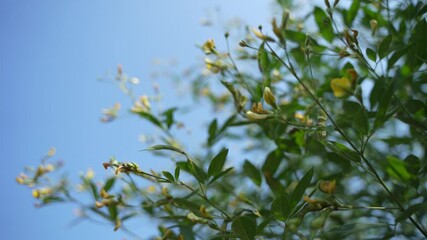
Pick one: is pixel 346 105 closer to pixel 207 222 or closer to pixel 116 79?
pixel 207 222

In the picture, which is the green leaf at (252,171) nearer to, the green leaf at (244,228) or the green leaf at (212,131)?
the green leaf at (212,131)

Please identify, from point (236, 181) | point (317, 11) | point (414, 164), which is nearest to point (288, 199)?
point (414, 164)

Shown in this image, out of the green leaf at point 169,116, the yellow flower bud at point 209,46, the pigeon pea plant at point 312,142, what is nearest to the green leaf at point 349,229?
the pigeon pea plant at point 312,142

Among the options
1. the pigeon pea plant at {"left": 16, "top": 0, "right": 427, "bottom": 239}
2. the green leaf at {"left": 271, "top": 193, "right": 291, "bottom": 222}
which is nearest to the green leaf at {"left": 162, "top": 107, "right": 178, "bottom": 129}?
the pigeon pea plant at {"left": 16, "top": 0, "right": 427, "bottom": 239}

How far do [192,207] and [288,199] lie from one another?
0.22m

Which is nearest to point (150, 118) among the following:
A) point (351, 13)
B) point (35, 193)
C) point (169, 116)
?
point (169, 116)

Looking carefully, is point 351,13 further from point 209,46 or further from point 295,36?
point 209,46

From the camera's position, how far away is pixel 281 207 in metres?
0.77

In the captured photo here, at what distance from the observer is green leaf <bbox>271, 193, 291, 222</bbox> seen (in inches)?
29.9

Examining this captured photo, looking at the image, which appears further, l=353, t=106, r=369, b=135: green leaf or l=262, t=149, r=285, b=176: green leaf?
l=262, t=149, r=285, b=176: green leaf

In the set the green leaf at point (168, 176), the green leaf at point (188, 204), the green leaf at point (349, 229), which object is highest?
the green leaf at point (168, 176)

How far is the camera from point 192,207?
0.88 metres

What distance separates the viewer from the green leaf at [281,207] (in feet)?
2.49

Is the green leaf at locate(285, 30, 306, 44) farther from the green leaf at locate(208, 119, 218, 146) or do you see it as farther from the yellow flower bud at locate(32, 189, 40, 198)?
the yellow flower bud at locate(32, 189, 40, 198)
